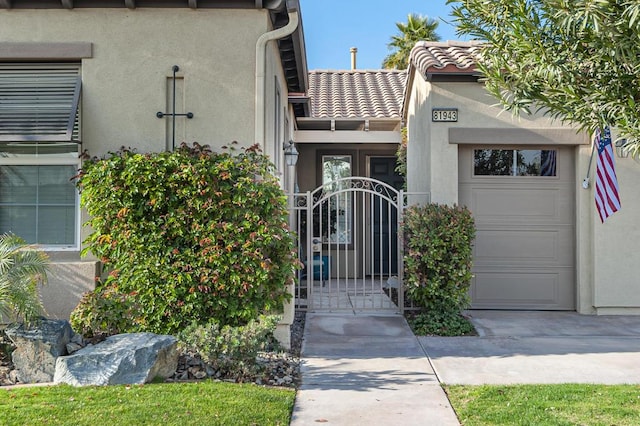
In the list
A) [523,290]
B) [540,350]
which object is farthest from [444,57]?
[540,350]

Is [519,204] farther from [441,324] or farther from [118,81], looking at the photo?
[118,81]

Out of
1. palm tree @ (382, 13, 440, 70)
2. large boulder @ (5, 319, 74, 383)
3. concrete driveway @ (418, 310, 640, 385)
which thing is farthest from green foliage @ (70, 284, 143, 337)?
palm tree @ (382, 13, 440, 70)

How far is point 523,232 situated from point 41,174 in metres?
7.29

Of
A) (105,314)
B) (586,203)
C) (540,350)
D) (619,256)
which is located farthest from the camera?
(586,203)

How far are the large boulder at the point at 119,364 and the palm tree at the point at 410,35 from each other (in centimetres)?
1900

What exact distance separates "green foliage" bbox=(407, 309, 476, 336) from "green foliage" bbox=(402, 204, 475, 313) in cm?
9

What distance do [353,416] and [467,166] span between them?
5.85 m

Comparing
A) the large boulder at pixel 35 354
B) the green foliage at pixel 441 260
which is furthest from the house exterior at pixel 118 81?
the green foliage at pixel 441 260

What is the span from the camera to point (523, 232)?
9.94m

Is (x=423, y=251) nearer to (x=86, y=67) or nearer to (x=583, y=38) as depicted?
(x=583, y=38)

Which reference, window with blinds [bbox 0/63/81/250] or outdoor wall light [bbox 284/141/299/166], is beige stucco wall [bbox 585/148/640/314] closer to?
outdoor wall light [bbox 284/141/299/166]

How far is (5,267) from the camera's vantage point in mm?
6215

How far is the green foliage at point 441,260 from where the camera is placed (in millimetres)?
8586

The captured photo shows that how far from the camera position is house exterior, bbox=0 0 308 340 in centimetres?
755
